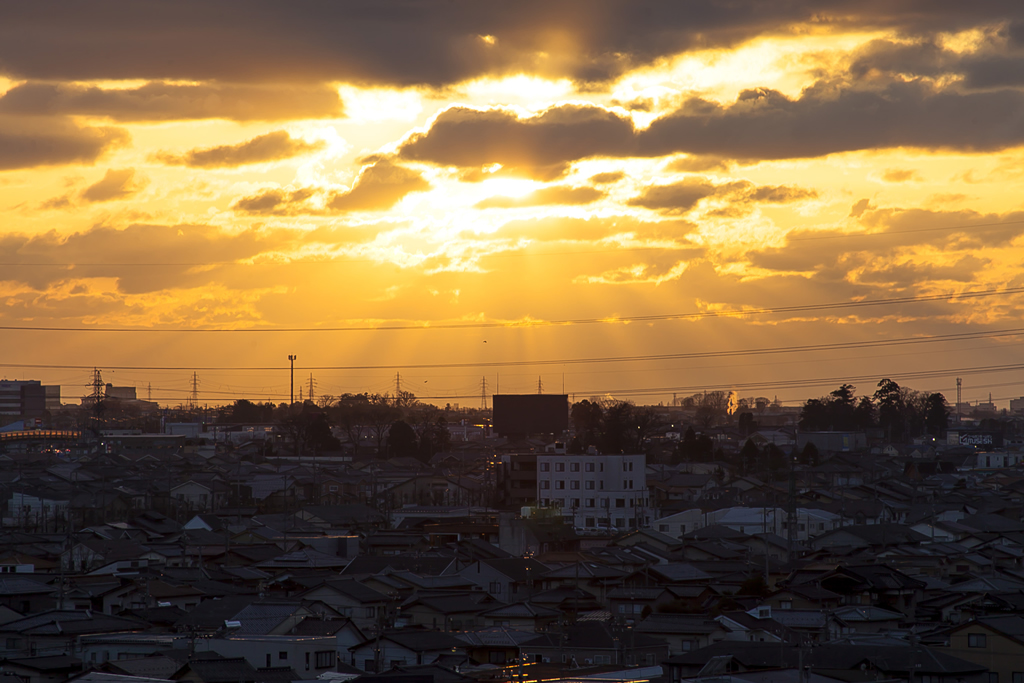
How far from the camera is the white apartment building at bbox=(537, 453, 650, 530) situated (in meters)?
53.1

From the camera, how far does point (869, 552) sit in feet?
115

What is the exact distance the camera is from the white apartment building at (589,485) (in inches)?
2089

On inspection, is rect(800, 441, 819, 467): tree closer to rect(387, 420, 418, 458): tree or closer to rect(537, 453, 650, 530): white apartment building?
rect(537, 453, 650, 530): white apartment building

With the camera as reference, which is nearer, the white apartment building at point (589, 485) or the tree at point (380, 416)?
the white apartment building at point (589, 485)

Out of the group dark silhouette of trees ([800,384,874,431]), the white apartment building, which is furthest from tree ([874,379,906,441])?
the white apartment building

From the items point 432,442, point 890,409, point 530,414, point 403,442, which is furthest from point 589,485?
point 890,409

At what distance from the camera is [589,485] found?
53.4 meters

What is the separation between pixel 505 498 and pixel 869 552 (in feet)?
75.0

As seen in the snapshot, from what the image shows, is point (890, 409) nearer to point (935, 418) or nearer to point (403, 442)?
point (935, 418)

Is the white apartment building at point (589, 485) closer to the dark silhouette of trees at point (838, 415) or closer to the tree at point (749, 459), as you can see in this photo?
the tree at point (749, 459)

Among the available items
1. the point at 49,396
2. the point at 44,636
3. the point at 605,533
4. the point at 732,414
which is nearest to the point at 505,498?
the point at 605,533

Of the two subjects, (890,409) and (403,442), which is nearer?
(403,442)

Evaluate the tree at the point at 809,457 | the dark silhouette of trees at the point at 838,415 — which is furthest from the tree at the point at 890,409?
the tree at the point at 809,457

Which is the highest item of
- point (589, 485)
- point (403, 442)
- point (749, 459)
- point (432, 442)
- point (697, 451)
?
point (403, 442)
